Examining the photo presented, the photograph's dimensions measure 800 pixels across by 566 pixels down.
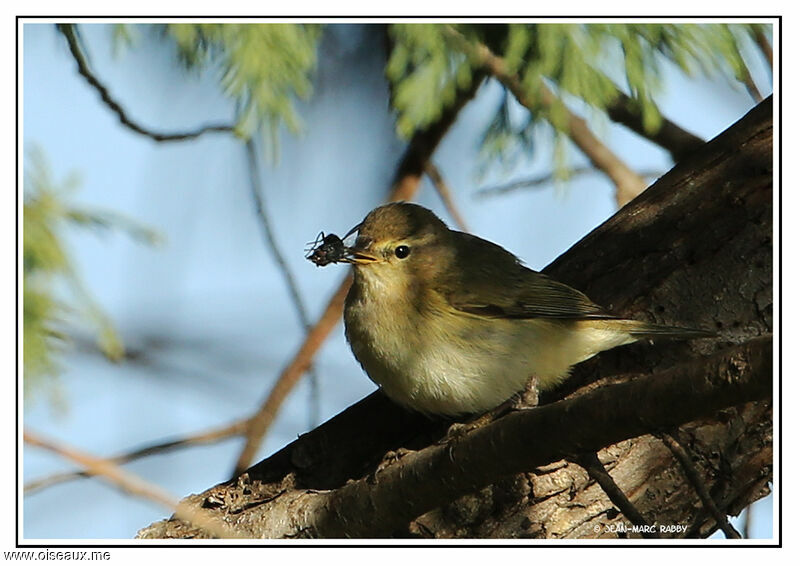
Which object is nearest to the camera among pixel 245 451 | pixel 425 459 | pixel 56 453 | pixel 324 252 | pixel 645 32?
pixel 56 453

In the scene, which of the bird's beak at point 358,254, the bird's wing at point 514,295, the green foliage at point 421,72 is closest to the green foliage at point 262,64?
the green foliage at point 421,72

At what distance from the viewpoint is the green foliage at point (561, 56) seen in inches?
147

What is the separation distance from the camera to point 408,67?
401 centimetres

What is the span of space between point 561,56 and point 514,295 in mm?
1070

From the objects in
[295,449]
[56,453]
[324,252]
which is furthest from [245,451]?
[56,453]

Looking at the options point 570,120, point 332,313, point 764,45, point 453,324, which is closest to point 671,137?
point 570,120

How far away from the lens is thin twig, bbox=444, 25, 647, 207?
3.92 metres

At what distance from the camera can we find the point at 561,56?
3.72 meters

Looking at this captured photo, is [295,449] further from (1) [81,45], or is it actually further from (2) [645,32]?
(2) [645,32]

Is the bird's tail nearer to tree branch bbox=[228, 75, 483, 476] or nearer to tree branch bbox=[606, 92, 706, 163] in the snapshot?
tree branch bbox=[606, 92, 706, 163]

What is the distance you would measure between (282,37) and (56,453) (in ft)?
6.78

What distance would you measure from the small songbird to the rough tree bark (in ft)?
0.54

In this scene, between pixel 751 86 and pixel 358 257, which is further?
pixel 751 86

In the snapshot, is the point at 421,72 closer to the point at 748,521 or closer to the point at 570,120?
the point at 570,120
